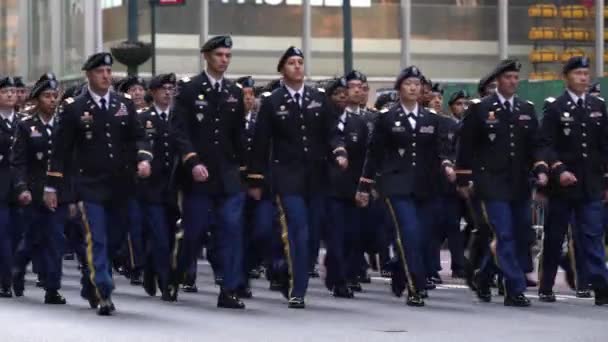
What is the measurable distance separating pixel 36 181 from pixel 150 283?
1.40 m

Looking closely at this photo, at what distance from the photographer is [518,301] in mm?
15695

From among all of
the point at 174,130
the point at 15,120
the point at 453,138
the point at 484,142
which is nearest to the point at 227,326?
the point at 174,130

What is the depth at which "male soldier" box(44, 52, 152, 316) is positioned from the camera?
14.8m

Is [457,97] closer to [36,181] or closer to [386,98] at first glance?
[386,98]

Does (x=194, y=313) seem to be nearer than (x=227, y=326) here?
No

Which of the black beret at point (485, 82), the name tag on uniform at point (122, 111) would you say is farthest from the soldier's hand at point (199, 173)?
the black beret at point (485, 82)

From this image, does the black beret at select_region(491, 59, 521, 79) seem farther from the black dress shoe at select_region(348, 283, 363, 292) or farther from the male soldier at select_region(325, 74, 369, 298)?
the black dress shoe at select_region(348, 283, 363, 292)

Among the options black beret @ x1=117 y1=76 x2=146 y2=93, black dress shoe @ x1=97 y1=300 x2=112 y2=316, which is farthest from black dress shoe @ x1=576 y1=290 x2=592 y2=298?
black beret @ x1=117 y1=76 x2=146 y2=93

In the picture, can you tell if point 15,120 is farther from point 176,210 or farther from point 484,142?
point 484,142

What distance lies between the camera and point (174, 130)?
15.5 metres

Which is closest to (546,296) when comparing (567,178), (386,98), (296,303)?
(567,178)

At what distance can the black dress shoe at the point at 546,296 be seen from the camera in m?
Result: 16.2

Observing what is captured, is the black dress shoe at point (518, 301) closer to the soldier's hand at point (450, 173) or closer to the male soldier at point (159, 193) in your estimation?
the soldier's hand at point (450, 173)

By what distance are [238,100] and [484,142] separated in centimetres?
207
